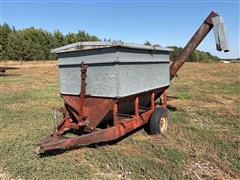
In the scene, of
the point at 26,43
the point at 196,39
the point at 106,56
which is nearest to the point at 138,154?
the point at 106,56

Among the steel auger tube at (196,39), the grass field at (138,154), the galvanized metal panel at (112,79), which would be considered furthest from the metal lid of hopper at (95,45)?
the grass field at (138,154)

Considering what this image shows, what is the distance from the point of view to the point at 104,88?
Answer: 434cm

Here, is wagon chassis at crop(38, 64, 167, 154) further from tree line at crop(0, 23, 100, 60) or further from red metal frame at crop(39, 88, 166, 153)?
tree line at crop(0, 23, 100, 60)

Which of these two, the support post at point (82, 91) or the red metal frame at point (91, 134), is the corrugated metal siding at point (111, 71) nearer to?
the support post at point (82, 91)

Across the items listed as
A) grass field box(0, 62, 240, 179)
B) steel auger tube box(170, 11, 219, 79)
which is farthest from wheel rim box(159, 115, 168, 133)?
steel auger tube box(170, 11, 219, 79)

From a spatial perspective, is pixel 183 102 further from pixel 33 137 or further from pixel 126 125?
pixel 33 137

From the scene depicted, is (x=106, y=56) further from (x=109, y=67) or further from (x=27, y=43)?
(x=27, y=43)

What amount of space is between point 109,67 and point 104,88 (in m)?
0.39

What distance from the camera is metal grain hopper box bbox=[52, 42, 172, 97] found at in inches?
164

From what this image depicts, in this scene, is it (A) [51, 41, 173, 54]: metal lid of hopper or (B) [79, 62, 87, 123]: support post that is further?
(B) [79, 62, 87, 123]: support post

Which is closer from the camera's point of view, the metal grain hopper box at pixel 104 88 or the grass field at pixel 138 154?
the grass field at pixel 138 154

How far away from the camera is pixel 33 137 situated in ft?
16.6

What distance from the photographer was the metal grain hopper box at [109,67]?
4164mm

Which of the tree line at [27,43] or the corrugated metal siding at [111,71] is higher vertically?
the tree line at [27,43]
